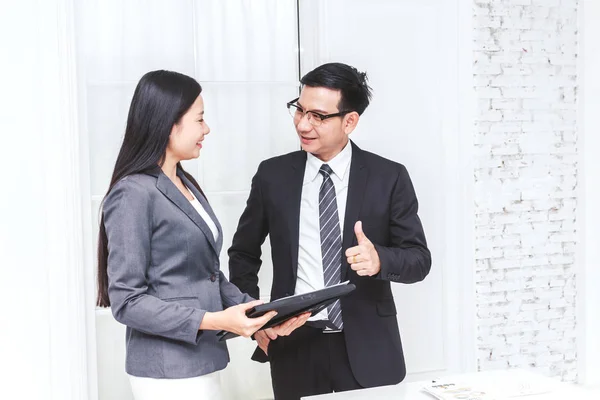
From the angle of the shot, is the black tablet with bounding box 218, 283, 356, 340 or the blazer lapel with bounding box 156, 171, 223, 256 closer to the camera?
the black tablet with bounding box 218, 283, 356, 340

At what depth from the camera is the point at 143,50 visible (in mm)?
2963

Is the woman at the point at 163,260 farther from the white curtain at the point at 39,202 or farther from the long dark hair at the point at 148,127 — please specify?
the white curtain at the point at 39,202

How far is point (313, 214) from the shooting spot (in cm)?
245

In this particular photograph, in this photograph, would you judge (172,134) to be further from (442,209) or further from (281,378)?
(442,209)

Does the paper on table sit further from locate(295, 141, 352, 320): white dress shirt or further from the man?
locate(295, 141, 352, 320): white dress shirt

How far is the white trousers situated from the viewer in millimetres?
1845

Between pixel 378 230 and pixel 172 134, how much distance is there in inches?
35.1

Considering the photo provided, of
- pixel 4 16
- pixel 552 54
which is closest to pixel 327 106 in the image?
pixel 4 16

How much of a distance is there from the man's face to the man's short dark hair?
0.06 ft

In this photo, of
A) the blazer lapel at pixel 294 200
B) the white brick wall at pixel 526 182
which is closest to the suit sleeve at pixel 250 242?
the blazer lapel at pixel 294 200

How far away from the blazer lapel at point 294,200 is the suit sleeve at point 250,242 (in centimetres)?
12

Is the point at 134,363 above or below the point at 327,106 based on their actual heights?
below

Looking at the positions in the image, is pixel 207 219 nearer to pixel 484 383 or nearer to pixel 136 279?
pixel 136 279

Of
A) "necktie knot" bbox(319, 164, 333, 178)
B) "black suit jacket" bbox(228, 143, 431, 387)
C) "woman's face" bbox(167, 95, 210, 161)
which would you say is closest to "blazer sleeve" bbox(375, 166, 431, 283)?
"black suit jacket" bbox(228, 143, 431, 387)
